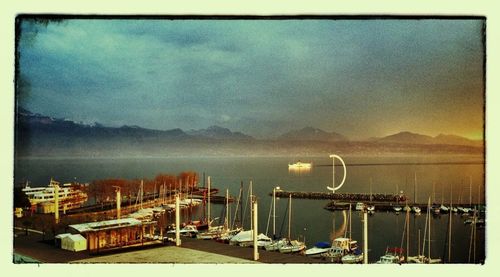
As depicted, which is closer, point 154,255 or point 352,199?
point 154,255

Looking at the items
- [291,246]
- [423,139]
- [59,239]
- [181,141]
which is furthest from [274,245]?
[59,239]

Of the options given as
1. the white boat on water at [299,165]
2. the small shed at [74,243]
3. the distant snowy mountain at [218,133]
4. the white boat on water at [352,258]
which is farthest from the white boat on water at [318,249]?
the small shed at [74,243]

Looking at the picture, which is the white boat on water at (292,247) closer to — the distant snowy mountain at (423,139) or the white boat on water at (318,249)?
the white boat on water at (318,249)

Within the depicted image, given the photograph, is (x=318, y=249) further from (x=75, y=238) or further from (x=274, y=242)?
(x=75, y=238)

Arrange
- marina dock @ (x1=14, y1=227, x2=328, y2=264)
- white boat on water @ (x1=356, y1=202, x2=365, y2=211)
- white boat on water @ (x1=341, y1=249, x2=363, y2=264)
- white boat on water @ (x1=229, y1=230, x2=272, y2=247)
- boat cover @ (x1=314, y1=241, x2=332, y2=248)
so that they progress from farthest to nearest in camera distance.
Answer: white boat on water @ (x1=356, y1=202, x2=365, y2=211)
white boat on water @ (x1=229, y1=230, x2=272, y2=247)
boat cover @ (x1=314, y1=241, x2=332, y2=248)
white boat on water @ (x1=341, y1=249, x2=363, y2=264)
marina dock @ (x1=14, y1=227, x2=328, y2=264)

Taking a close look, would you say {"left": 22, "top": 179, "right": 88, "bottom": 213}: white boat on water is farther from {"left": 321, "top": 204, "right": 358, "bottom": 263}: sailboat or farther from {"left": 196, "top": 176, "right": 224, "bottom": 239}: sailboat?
{"left": 321, "top": 204, "right": 358, "bottom": 263}: sailboat

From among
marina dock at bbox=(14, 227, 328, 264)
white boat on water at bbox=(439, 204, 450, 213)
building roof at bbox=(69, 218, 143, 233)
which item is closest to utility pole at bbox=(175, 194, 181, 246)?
marina dock at bbox=(14, 227, 328, 264)
